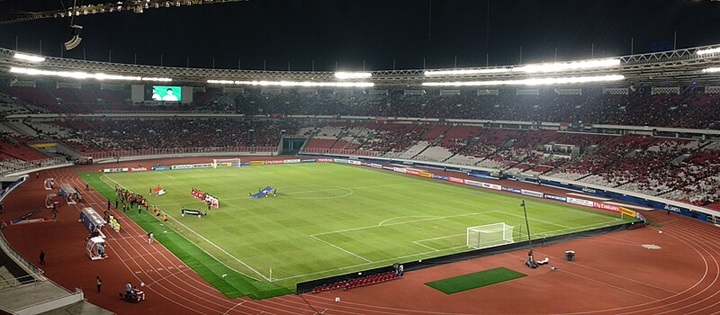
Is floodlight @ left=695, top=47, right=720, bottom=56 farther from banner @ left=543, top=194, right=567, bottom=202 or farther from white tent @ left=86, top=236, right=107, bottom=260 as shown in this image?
white tent @ left=86, top=236, right=107, bottom=260

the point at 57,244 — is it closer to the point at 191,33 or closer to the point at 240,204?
the point at 240,204

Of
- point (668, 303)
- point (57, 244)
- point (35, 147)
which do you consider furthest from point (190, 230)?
point (35, 147)

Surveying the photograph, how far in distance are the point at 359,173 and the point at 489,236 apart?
35108mm

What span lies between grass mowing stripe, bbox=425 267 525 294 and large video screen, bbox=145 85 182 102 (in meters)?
73.0

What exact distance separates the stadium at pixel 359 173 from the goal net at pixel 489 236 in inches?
7.3

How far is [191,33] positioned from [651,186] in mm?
56043

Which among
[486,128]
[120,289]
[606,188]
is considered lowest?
[120,289]

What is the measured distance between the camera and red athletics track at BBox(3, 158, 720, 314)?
2248cm

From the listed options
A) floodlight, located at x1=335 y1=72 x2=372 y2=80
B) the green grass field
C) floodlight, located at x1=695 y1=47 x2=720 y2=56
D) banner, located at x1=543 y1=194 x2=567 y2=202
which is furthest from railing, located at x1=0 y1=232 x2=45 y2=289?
floodlight, located at x1=335 y1=72 x2=372 y2=80

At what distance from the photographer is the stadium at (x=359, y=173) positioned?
81.9 ft

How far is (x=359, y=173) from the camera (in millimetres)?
67688

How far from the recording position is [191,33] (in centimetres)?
7119

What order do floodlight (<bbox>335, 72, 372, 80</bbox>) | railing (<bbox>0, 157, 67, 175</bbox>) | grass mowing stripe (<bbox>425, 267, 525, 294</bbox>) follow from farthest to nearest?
floodlight (<bbox>335, 72, 372, 80</bbox>) → railing (<bbox>0, 157, 67, 175</bbox>) → grass mowing stripe (<bbox>425, 267, 525, 294</bbox>)

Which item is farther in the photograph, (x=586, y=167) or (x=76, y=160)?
(x=76, y=160)
